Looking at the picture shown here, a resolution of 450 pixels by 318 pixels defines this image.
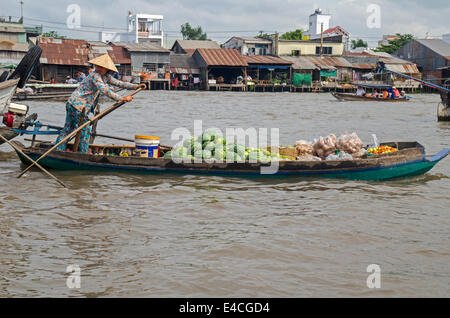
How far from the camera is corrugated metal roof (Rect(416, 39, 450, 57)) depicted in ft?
132

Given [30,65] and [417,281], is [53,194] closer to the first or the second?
[30,65]

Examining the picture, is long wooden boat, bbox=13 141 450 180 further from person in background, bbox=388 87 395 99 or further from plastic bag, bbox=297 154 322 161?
person in background, bbox=388 87 395 99

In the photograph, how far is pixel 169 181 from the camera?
6.54 metres

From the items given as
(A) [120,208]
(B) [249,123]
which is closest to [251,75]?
(B) [249,123]

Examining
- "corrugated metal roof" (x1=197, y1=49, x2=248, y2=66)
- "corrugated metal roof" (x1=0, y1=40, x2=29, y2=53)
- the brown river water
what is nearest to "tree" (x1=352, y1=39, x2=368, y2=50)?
"corrugated metal roof" (x1=197, y1=49, x2=248, y2=66)

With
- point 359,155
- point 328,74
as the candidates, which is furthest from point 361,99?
point 359,155

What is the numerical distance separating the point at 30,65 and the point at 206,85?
91.8 feet

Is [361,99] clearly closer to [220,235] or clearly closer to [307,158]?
[307,158]

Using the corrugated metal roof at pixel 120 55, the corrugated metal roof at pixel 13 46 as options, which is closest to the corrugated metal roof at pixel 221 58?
the corrugated metal roof at pixel 120 55

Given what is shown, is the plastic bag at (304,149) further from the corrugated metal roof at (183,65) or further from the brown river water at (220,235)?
the corrugated metal roof at (183,65)

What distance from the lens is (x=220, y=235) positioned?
14.6ft

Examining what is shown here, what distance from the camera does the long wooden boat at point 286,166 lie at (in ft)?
21.1

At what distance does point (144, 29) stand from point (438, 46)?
30614mm

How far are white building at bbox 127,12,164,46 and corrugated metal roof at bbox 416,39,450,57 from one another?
87.8 ft
